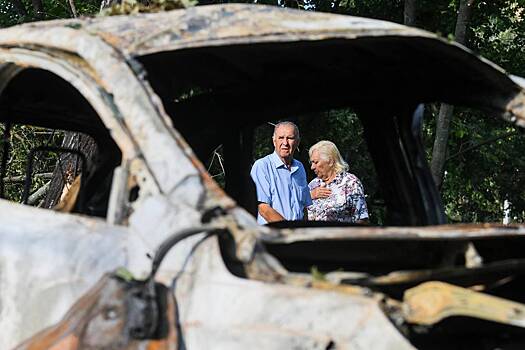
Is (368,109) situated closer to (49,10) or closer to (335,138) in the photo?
(49,10)

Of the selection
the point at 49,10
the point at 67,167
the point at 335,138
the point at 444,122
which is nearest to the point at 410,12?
the point at 444,122

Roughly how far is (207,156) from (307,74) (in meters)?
0.92

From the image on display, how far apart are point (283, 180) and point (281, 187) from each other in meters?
0.07

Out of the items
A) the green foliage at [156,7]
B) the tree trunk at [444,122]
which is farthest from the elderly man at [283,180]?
the tree trunk at [444,122]

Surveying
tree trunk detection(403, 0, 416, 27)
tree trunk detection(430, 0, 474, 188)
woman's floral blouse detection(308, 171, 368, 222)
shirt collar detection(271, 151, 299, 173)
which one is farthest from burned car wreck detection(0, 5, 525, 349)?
tree trunk detection(403, 0, 416, 27)

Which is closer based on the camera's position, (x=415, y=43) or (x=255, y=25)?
(x=255, y=25)

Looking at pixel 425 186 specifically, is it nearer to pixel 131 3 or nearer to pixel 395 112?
pixel 395 112

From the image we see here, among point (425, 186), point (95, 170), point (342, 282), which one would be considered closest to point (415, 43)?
point (425, 186)

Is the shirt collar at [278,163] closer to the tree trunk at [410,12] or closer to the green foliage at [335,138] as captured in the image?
the tree trunk at [410,12]

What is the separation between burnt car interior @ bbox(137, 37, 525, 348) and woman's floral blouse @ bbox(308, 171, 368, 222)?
1.90 metres

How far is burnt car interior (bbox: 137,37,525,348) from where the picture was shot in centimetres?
356

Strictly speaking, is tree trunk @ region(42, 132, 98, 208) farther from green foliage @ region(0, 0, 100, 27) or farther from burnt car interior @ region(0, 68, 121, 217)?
burnt car interior @ region(0, 68, 121, 217)

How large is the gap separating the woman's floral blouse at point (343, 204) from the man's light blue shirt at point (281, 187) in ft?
0.39

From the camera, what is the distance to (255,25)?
142 inches
